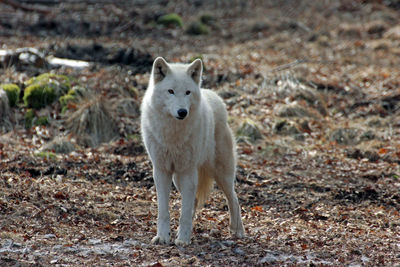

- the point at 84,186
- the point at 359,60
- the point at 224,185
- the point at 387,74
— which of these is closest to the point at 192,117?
the point at 224,185

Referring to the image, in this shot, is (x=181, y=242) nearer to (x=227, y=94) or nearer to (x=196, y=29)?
(x=227, y=94)

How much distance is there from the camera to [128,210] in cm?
703

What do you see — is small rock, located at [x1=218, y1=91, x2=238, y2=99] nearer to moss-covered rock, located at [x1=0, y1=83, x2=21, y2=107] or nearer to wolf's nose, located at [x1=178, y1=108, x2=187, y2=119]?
moss-covered rock, located at [x1=0, y1=83, x2=21, y2=107]

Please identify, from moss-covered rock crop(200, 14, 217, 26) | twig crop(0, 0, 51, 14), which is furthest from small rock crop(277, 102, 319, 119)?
twig crop(0, 0, 51, 14)

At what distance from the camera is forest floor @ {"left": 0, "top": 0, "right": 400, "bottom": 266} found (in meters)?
5.61

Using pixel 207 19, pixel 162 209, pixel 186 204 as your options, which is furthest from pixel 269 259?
pixel 207 19

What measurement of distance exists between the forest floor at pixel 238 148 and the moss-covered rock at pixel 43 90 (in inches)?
7.9

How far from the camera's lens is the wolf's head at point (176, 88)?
5500mm

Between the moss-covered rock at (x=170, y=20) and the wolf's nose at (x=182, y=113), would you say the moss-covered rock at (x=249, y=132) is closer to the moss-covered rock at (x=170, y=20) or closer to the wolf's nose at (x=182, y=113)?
the wolf's nose at (x=182, y=113)

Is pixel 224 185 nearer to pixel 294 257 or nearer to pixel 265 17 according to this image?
pixel 294 257

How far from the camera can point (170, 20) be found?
20.2m

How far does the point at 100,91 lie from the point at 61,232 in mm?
6059

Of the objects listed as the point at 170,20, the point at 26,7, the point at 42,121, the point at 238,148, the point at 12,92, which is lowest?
the point at 238,148

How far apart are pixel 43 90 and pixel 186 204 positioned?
619 centimetres
